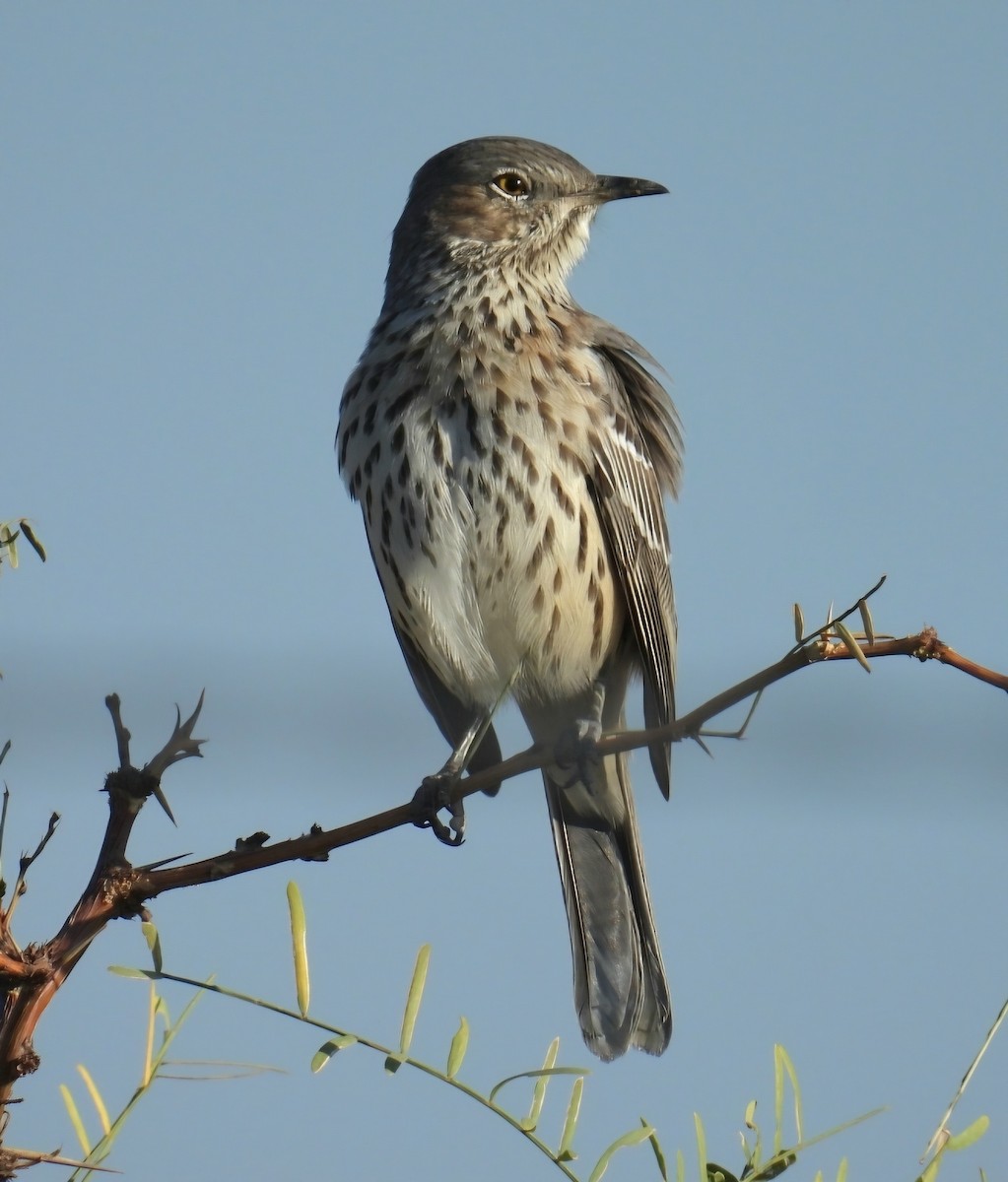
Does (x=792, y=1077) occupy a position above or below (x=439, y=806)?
below

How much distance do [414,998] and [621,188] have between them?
4831 millimetres

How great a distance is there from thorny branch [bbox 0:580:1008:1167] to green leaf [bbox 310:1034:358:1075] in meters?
0.36

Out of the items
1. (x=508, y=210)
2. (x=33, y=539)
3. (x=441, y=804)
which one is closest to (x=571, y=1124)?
(x=33, y=539)

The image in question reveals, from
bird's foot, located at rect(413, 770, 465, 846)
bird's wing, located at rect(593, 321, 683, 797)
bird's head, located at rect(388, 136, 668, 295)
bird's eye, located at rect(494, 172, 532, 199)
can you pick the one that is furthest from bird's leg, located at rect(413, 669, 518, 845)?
bird's eye, located at rect(494, 172, 532, 199)

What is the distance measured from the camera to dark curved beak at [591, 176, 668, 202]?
20.5 ft

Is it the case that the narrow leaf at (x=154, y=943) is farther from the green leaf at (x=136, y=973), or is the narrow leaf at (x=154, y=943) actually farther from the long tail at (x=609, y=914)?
the long tail at (x=609, y=914)

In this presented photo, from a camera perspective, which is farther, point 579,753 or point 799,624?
point 579,753

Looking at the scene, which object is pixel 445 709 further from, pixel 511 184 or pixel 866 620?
pixel 866 620

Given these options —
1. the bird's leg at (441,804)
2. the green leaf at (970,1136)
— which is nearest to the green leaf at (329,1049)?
the green leaf at (970,1136)

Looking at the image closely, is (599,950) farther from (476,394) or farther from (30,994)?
(30,994)

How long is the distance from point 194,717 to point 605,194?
4.61 metres

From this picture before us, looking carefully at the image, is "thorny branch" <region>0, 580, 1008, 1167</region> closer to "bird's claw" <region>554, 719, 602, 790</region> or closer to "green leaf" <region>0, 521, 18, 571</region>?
"green leaf" <region>0, 521, 18, 571</region>

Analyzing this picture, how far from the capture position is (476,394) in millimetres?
5137

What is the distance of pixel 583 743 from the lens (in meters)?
4.98
